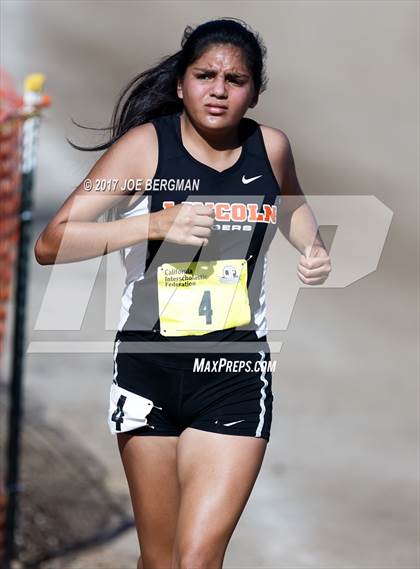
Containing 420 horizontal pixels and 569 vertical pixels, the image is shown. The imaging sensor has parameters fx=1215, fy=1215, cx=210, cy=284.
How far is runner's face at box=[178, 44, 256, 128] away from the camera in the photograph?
335 centimetres

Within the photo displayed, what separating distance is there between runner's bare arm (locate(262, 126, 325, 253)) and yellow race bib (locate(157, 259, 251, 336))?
0.28 meters

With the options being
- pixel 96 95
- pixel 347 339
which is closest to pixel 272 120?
pixel 96 95

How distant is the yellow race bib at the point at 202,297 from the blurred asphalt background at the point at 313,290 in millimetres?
1355

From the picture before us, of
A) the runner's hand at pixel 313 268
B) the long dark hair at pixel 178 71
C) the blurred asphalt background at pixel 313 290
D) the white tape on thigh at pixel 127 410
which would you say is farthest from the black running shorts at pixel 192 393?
the blurred asphalt background at pixel 313 290

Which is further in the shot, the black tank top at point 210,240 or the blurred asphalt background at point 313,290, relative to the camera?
the blurred asphalt background at point 313,290

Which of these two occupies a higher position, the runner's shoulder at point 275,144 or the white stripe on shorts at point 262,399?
the runner's shoulder at point 275,144

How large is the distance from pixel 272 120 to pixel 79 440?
4.60 meters

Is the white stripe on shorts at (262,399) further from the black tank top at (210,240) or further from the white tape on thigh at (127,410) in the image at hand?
the white tape on thigh at (127,410)

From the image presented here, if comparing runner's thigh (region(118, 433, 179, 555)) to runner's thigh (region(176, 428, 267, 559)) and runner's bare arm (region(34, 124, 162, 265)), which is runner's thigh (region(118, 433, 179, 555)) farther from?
runner's bare arm (region(34, 124, 162, 265))

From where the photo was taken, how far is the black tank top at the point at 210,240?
11.1ft

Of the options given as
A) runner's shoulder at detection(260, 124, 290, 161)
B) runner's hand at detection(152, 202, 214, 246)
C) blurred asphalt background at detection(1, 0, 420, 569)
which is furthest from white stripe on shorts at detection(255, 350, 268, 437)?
blurred asphalt background at detection(1, 0, 420, 569)

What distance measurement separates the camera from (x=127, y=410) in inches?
137

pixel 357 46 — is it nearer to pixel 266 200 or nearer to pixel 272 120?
pixel 272 120

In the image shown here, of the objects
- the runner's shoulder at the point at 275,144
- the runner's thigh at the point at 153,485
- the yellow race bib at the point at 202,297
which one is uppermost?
the runner's shoulder at the point at 275,144
